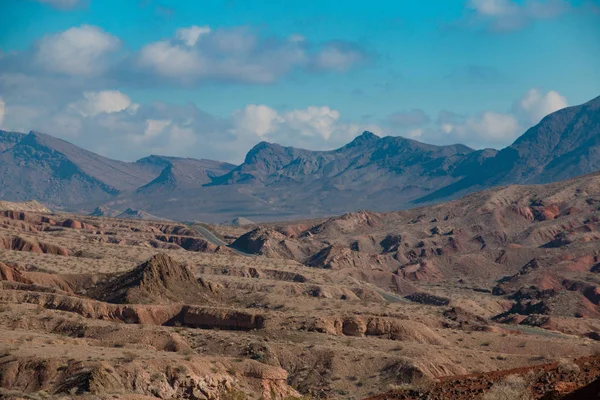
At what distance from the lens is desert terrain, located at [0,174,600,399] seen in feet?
119

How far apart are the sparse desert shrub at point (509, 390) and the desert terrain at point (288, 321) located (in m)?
0.16

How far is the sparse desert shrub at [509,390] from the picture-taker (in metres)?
25.6

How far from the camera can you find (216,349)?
164 feet

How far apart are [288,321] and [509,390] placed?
33.8 m

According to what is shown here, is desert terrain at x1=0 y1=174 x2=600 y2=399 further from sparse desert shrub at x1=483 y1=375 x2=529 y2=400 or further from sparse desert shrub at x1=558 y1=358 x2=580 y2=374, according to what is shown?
sparse desert shrub at x1=483 y1=375 x2=529 y2=400

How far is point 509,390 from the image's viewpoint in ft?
85.0

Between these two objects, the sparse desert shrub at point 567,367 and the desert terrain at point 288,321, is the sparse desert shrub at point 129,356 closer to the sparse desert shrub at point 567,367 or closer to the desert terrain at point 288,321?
the desert terrain at point 288,321

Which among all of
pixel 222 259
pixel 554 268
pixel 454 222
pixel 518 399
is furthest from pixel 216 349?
pixel 454 222

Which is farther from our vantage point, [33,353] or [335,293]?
[335,293]

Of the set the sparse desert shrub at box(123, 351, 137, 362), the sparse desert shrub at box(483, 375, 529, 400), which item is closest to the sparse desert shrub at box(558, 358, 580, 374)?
the sparse desert shrub at box(483, 375, 529, 400)

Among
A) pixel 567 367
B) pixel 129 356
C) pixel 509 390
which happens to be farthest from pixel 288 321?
pixel 509 390

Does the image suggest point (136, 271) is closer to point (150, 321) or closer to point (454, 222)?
point (150, 321)

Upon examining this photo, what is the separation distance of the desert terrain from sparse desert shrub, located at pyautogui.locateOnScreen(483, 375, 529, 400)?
16cm

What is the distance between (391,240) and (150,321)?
123m
